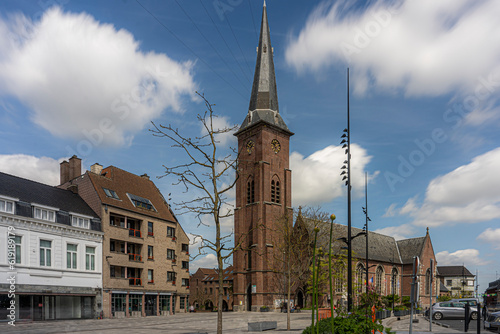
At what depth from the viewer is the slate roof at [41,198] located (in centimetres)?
2998

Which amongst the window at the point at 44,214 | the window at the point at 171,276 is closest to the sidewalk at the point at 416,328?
the window at the point at 171,276

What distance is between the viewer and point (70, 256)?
3319cm

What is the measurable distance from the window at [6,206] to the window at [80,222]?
5.86 meters

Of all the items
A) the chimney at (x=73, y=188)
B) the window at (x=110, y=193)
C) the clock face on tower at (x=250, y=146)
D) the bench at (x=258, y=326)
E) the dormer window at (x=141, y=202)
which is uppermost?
the clock face on tower at (x=250, y=146)

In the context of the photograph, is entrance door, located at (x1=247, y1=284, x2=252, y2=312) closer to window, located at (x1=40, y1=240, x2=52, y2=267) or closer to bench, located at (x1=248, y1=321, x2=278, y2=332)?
window, located at (x1=40, y1=240, x2=52, y2=267)

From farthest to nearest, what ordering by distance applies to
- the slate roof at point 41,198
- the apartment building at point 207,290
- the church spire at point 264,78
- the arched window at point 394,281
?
the apartment building at point 207,290
the arched window at point 394,281
the church spire at point 264,78
the slate roof at point 41,198

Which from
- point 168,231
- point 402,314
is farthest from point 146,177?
point 402,314

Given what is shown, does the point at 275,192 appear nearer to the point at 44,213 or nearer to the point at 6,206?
the point at 44,213

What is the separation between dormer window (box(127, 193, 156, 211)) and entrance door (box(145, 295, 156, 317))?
9.97 m

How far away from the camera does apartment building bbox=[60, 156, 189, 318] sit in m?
37.7

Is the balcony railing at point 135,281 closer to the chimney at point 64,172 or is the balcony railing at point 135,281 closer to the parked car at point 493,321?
the chimney at point 64,172

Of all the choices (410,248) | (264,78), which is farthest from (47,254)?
(410,248)

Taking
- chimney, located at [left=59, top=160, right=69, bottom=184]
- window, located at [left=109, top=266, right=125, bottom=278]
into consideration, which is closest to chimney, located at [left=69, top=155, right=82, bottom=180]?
chimney, located at [left=59, top=160, right=69, bottom=184]

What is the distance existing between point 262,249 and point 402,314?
19.7 metres
